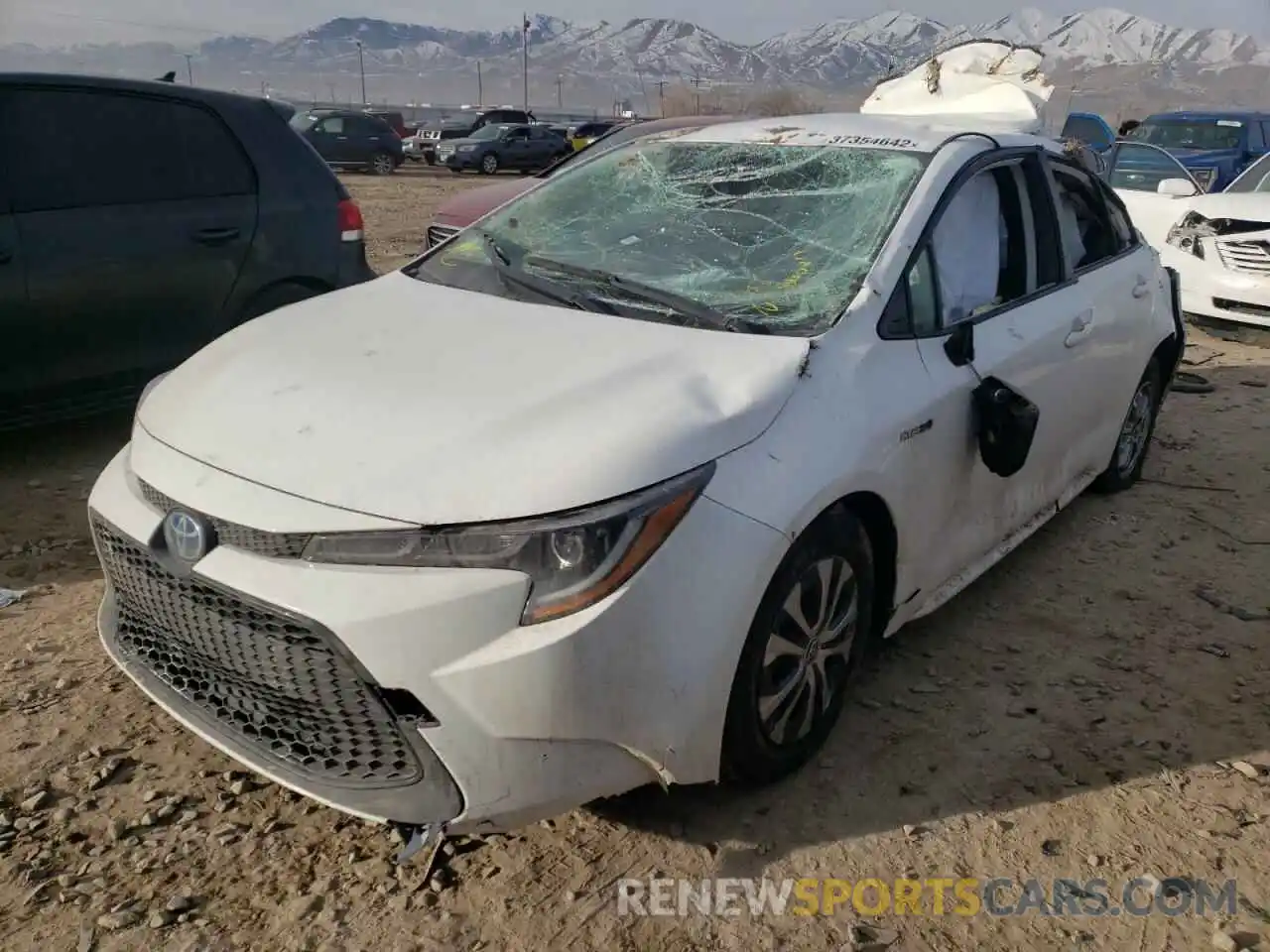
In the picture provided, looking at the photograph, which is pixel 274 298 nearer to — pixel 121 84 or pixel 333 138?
pixel 121 84

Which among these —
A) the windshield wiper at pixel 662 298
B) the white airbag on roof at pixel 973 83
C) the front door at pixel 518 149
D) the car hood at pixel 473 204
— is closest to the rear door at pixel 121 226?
the windshield wiper at pixel 662 298

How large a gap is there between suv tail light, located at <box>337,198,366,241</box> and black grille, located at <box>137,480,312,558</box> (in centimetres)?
345

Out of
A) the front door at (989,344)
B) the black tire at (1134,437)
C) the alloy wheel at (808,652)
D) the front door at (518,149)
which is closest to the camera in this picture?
the alloy wheel at (808,652)

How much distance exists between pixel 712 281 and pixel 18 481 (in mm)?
3298

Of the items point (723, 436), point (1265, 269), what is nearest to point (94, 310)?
point (723, 436)

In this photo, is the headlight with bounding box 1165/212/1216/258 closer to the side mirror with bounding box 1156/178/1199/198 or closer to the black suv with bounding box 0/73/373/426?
the side mirror with bounding box 1156/178/1199/198

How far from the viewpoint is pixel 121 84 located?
4.97 meters

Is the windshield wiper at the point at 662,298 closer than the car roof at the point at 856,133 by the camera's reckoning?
Yes

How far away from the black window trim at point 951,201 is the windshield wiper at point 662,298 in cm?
38

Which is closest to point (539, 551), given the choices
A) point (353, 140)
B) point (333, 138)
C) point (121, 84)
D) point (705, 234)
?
point (705, 234)

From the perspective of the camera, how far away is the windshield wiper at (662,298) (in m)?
2.89

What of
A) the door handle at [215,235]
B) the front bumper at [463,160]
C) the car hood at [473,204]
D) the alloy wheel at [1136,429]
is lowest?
the front bumper at [463,160]

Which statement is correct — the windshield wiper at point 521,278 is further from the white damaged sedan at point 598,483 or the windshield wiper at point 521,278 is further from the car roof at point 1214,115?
the car roof at point 1214,115

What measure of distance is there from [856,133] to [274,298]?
9.75 feet
